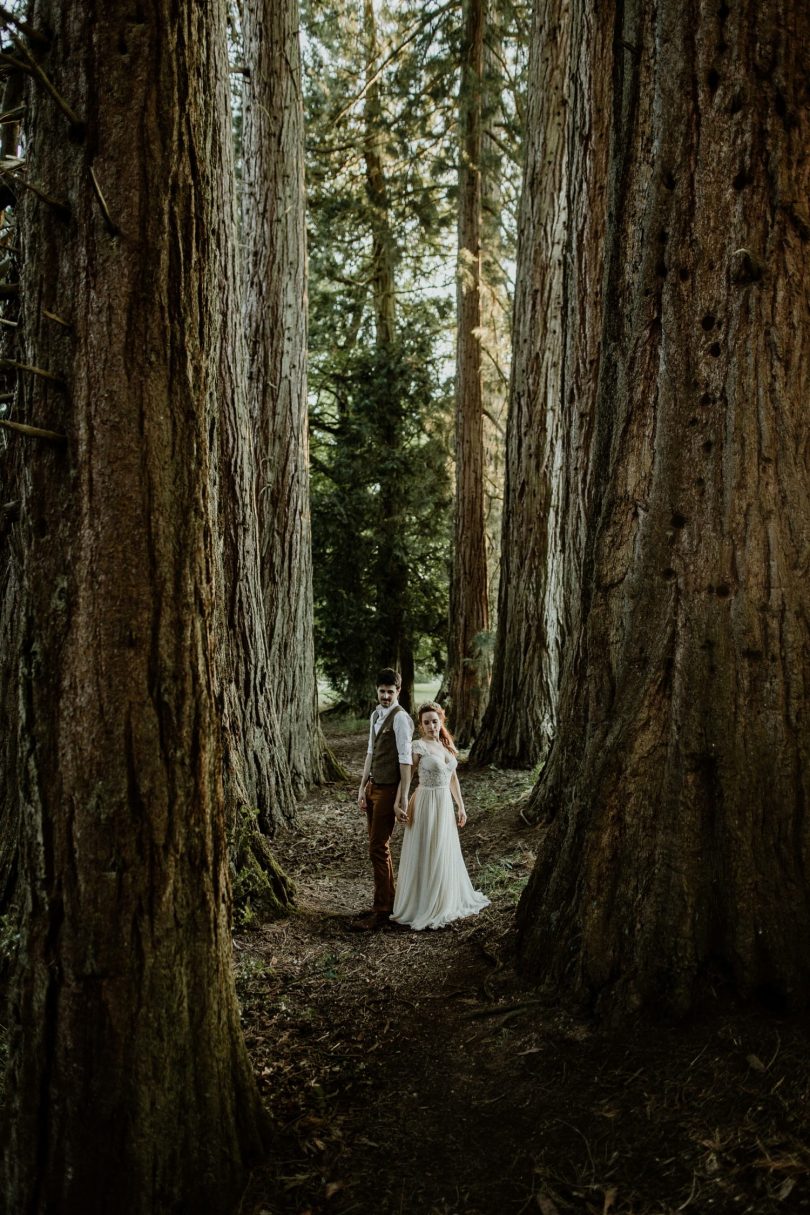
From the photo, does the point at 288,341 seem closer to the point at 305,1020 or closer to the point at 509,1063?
the point at 305,1020

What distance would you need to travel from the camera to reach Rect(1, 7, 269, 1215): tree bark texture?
116 inches

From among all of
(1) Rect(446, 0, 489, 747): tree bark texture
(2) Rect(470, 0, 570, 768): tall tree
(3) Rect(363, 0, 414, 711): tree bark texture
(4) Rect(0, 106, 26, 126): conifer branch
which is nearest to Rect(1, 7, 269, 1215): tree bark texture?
(4) Rect(0, 106, 26, 126): conifer branch

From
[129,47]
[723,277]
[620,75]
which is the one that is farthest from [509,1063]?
[620,75]

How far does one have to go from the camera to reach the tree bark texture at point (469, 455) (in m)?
14.7

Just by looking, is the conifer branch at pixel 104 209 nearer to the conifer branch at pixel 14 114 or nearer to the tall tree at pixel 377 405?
the conifer branch at pixel 14 114

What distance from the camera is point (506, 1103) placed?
3.66 m

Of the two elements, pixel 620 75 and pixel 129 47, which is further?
pixel 620 75

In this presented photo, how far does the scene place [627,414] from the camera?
4.38 meters

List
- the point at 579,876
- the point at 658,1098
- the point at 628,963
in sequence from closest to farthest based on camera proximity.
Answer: the point at 658,1098, the point at 628,963, the point at 579,876

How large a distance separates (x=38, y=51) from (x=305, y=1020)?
14.9ft

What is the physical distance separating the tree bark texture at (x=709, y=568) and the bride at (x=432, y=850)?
2.41 metres

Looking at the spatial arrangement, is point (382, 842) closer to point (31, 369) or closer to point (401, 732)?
point (401, 732)

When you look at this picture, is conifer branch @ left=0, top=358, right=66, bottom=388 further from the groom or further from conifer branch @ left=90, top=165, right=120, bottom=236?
the groom

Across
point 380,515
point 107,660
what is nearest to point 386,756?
point 107,660
